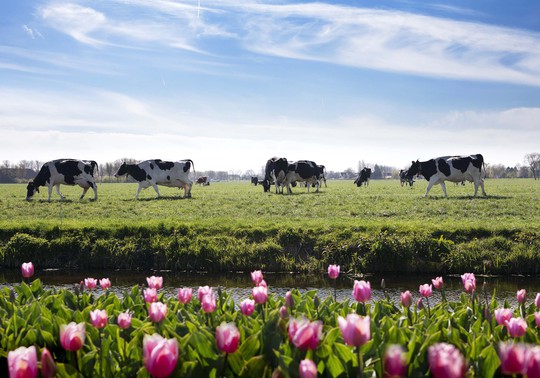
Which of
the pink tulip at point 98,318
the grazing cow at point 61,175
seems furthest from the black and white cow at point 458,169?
the pink tulip at point 98,318

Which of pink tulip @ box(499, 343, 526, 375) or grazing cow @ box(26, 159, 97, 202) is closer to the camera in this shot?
pink tulip @ box(499, 343, 526, 375)

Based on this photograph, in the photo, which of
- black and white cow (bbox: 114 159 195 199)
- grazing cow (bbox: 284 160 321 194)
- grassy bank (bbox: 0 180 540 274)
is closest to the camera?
grassy bank (bbox: 0 180 540 274)

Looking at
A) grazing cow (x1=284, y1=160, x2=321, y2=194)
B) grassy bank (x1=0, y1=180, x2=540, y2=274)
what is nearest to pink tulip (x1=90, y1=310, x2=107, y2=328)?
grassy bank (x1=0, y1=180, x2=540, y2=274)

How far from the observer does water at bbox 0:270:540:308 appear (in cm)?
1017

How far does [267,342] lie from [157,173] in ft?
91.0

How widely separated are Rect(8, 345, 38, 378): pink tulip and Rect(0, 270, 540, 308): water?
22.9ft

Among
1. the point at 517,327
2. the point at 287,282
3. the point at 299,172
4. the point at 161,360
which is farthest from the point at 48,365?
the point at 299,172

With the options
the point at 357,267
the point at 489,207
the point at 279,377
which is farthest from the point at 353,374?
the point at 489,207

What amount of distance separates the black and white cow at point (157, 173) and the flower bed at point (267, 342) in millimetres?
25603

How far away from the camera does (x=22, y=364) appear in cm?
254

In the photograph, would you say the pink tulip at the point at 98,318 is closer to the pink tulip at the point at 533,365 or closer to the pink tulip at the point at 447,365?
the pink tulip at the point at 447,365

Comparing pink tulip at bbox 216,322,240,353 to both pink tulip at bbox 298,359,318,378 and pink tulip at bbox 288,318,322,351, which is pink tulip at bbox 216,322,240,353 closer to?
pink tulip at bbox 288,318,322,351

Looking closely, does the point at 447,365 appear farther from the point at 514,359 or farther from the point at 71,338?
the point at 71,338

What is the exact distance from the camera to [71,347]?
3252 mm
